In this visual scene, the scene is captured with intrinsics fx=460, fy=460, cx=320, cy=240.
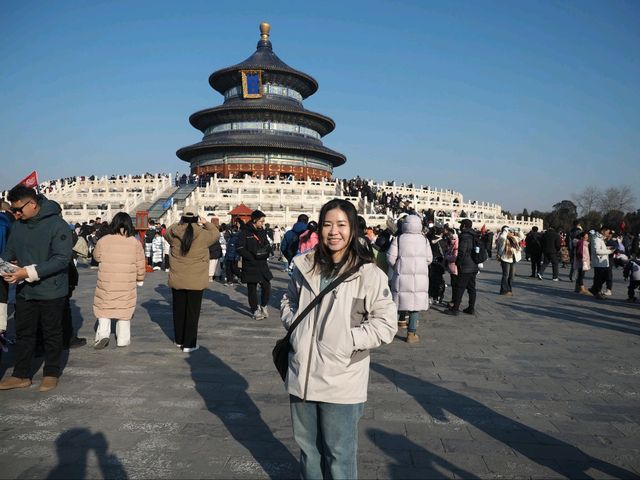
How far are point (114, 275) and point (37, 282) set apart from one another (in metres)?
1.40

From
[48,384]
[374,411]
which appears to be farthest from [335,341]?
[48,384]

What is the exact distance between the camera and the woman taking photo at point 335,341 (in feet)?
7.45

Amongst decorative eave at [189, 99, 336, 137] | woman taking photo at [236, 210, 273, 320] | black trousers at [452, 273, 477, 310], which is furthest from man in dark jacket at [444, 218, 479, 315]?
decorative eave at [189, 99, 336, 137]

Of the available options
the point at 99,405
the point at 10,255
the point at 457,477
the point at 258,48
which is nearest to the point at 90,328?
the point at 10,255

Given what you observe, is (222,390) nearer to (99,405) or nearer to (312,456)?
(99,405)

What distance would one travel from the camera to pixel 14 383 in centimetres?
438

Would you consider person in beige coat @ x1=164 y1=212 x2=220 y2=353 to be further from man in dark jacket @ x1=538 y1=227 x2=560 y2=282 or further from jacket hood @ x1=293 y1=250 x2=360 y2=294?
man in dark jacket @ x1=538 y1=227 x2=560 y2=282

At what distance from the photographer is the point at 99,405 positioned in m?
4.00

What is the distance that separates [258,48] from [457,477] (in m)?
52.8

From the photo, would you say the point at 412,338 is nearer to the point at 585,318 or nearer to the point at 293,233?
the point at 293,233

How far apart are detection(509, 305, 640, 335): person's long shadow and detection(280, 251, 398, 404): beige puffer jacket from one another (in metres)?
7.09

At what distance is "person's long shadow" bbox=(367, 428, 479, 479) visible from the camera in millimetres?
2935

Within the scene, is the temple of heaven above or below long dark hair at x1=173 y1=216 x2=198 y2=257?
above

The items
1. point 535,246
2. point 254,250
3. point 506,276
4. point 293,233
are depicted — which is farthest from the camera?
point 535,246
